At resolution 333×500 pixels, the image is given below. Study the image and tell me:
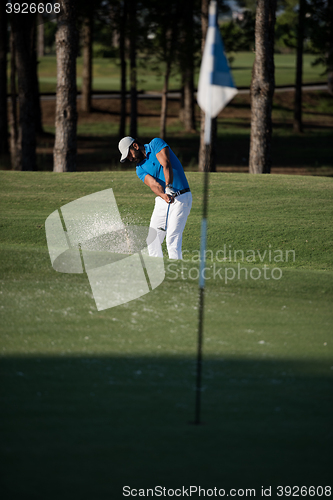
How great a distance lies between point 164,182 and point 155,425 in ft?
15.6

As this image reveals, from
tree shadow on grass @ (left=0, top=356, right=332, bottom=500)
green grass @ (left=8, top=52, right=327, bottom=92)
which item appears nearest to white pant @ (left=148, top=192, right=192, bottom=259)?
tree shadow on grass @ (left=0, top=356, right=332, bottom=500)

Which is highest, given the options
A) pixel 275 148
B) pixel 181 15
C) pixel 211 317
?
pixel 181 15

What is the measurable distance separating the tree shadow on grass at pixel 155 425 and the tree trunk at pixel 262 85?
10.5 metres

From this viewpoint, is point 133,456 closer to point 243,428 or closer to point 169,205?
point 243,428

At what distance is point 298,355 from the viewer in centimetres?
436

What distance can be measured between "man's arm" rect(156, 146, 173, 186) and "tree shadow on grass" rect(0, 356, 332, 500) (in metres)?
3.40

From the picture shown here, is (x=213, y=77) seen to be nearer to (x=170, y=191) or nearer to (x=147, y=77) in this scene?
(x=170, y=191)

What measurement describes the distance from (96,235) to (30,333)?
4.75m

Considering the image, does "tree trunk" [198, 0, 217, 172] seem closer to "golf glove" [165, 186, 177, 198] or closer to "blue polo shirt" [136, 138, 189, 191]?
"blue polo shirt" [136, 138, 189, 191]

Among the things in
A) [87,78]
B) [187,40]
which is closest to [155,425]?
[187,40]

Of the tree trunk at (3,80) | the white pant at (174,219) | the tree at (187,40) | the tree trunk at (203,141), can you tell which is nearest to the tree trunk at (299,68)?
the tree at (187,40)

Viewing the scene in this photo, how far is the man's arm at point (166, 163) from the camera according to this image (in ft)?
23.2

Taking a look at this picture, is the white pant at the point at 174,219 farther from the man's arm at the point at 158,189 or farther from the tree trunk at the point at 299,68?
the tree trunk at the point at 299,68

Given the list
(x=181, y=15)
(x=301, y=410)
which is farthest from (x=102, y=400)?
(x=181, y=15)
